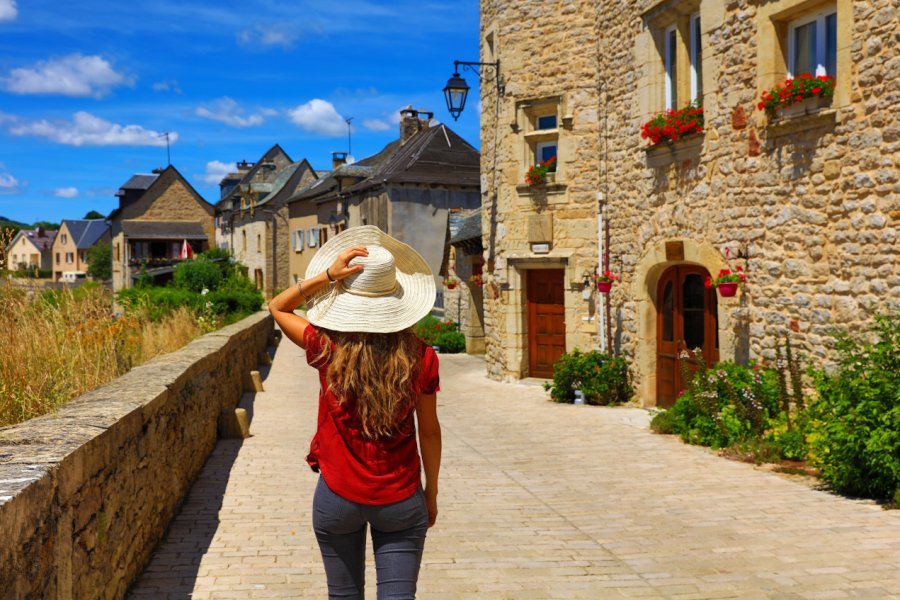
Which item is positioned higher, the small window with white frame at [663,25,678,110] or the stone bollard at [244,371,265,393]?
the small window with white frame at [663,25,678,110]

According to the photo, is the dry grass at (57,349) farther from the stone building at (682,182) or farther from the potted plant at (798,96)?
the potted plant at (798,96)

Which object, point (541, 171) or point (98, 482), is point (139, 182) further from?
point (98, 482)

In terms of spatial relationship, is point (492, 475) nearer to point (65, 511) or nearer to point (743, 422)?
point (743, 422)

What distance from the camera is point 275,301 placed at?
3.20 meters

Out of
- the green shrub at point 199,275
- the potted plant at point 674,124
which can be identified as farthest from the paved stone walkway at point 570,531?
the green shrub at point 199,275

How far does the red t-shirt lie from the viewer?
9.11 feet

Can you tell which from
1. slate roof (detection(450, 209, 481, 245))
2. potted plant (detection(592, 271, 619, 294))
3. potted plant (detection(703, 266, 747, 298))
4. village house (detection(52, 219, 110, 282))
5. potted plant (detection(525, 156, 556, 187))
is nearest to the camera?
potted plant (detection(703, 266, 747, 298))

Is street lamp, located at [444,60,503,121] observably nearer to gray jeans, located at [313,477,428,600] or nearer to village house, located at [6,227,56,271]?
gray jeans, located at [313,477,428,600]

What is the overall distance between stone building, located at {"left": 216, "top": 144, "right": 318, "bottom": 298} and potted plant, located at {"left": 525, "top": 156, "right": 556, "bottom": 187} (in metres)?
30.8

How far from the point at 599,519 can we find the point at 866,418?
202 centimetres

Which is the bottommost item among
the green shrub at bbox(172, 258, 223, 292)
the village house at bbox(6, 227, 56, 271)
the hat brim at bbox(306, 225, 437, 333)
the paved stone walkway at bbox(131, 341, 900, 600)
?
the paved stone walkway at bbox(131, 341, 900, 600)

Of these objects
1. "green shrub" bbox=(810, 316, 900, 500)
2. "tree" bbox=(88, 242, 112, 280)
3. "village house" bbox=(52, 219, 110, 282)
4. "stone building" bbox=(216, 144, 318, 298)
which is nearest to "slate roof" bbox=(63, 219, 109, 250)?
"village house" bbox=(52, 219, 110, 282)

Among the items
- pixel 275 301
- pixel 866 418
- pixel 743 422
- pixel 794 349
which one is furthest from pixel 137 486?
pixel 794 349

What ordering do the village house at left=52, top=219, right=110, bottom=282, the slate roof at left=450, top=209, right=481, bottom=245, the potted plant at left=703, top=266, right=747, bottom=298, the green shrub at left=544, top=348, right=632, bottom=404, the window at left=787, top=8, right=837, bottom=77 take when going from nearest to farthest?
the window at left=787, top=8, right=837, bottom=77
the potted plant at left=703, top=266, right=747, bottom=298
the green shrub at left=544, top=348, right=632, bottom=404
the slate roof at left=450, top=209, right=481, bottom=245
the village house at left=52, top=219, right=110, bottom=282
